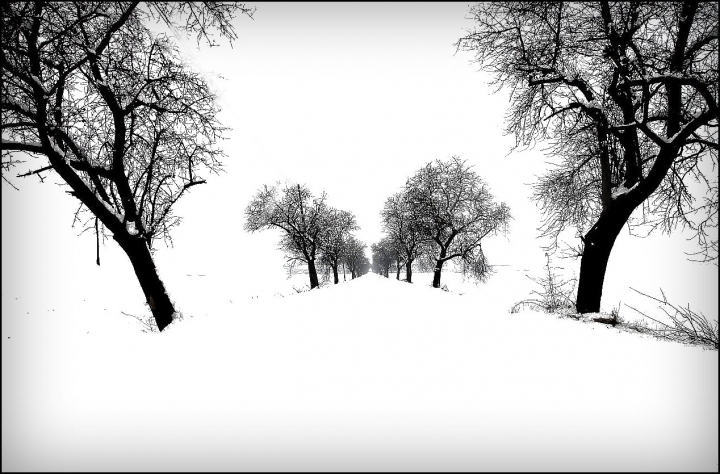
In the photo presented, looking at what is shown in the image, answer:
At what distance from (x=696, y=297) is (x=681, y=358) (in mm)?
4086

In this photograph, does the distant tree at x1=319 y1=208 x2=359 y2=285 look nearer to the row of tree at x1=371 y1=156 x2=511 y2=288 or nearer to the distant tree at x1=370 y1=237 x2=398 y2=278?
the distant tree at x1=370 y1=237 x2=398 y2=278

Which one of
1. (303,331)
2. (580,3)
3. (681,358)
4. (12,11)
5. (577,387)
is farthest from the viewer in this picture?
(580,3)

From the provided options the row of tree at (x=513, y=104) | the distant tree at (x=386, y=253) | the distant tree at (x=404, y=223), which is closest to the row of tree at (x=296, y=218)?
the distant tree at (x=404, y=223)

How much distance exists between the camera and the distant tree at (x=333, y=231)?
25.7 m

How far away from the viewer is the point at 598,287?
638 cm

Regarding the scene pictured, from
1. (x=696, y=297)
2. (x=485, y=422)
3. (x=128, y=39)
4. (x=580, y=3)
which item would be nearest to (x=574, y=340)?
(x=485, y=422)

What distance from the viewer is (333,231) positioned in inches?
1069

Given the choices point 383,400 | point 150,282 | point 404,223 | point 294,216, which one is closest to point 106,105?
point 150,282

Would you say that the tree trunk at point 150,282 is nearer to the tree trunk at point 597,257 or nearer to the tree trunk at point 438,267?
the tree trunk at point 597,257

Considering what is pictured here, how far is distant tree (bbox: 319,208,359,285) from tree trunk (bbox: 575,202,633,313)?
20178mm

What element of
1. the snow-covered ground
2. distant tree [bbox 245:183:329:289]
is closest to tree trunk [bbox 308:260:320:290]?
distant tree [bbox 245:183:329:289]

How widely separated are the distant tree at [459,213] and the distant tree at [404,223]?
29.6 inches

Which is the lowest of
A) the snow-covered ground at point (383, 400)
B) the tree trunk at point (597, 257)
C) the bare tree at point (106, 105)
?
the snow-covered ground at point (383, 400)

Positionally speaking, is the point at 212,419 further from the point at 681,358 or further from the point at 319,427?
the point at 681,358
